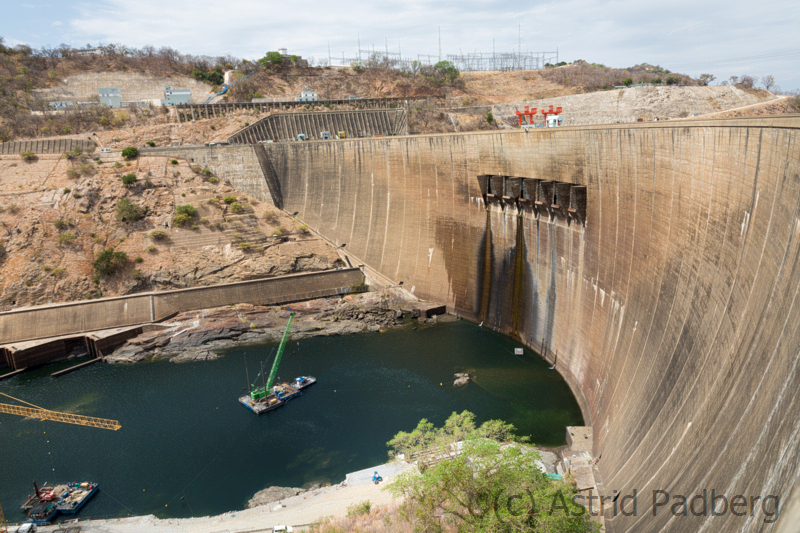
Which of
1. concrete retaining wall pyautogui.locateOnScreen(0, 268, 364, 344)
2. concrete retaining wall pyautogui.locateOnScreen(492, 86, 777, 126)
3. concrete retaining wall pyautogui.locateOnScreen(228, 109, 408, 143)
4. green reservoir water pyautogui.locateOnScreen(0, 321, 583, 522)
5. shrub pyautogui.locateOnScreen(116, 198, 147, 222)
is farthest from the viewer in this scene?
concrete retaining wall pyautogui.locateOnScreen(228, 109, 408, 143)

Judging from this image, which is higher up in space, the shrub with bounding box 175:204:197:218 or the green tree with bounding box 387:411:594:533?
the shrub with bounding box 175:204:197:218

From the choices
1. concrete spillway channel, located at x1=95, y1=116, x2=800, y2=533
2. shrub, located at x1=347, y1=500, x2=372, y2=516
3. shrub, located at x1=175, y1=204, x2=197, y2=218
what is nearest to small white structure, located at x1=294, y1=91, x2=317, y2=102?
concrete spillway channel, located at x1=95, y1=116, x2=800, y2=533

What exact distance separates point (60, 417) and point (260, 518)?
54.1 feet

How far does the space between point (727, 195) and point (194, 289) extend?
125 ft

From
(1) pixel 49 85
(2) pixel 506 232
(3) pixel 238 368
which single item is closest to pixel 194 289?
(3) pixel 238 368

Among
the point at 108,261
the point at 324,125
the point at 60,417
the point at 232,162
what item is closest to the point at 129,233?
the point at 108,261

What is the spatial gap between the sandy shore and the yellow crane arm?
321 inches

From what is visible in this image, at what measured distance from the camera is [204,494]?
23594 millimetres

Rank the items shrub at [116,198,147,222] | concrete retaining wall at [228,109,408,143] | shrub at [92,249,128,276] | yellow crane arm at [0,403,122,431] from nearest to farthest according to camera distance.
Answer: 1. yellow crane arm at [0,403,122,431]
2. shrub at [92,249,128,276]
3. shrub at [116,198,147,222]
4. concrete retaining wall at [228,109,408,143]

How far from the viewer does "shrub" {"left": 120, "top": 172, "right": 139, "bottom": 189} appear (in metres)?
48.4

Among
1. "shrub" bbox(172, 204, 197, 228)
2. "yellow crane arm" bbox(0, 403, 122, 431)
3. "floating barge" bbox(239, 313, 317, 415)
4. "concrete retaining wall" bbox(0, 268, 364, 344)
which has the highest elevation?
"shrub" bbox(172, 204, 197, 228)

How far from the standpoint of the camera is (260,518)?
70.3 ft

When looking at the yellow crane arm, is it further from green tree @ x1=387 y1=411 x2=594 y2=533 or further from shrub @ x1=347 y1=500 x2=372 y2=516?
green tree @ x1=387 y1=411 x2=594 y2=533

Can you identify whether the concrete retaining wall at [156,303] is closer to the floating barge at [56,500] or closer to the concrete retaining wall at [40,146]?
the floating barge at [56,500]
